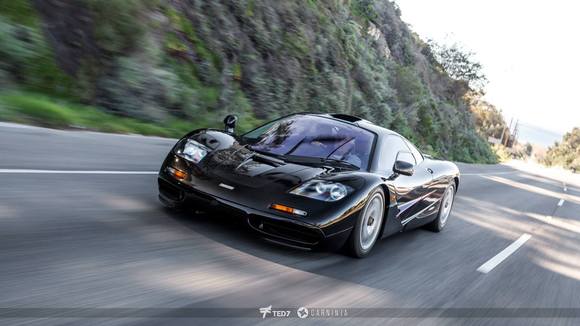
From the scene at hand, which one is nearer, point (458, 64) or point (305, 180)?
point (305, 180)

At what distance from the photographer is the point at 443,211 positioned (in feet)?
24.8

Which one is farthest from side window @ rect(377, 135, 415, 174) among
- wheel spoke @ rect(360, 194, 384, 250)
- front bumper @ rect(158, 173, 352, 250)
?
front bumper @ rect(158, 173, 352, 250)

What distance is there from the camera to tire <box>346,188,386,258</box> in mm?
4857

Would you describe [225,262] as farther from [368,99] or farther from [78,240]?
[368,99]

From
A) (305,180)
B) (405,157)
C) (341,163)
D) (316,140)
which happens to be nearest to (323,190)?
(305,180)

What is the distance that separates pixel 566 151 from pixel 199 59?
13599 cm

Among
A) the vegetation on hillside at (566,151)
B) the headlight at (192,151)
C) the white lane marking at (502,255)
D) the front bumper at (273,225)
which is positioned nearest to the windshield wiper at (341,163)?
the front bumper at (273,225)

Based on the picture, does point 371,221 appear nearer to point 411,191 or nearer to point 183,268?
point 411,191

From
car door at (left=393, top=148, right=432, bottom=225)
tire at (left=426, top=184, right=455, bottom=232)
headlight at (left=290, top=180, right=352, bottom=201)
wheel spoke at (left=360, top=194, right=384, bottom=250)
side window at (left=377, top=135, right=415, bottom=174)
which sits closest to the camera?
headlight at (left=290, top=180, right=352, bottom=201)

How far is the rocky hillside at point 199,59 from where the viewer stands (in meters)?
9.98

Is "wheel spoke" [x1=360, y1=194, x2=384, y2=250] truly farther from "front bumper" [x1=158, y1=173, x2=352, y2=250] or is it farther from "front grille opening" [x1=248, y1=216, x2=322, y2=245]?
"front grille opening" [x1=248, y1=216, x2=322, y2=245]

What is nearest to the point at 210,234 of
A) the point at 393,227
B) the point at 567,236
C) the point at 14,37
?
the point at 393,227

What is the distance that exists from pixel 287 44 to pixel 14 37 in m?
10.5

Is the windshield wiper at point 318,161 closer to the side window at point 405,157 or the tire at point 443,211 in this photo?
the side window at point 405,157
